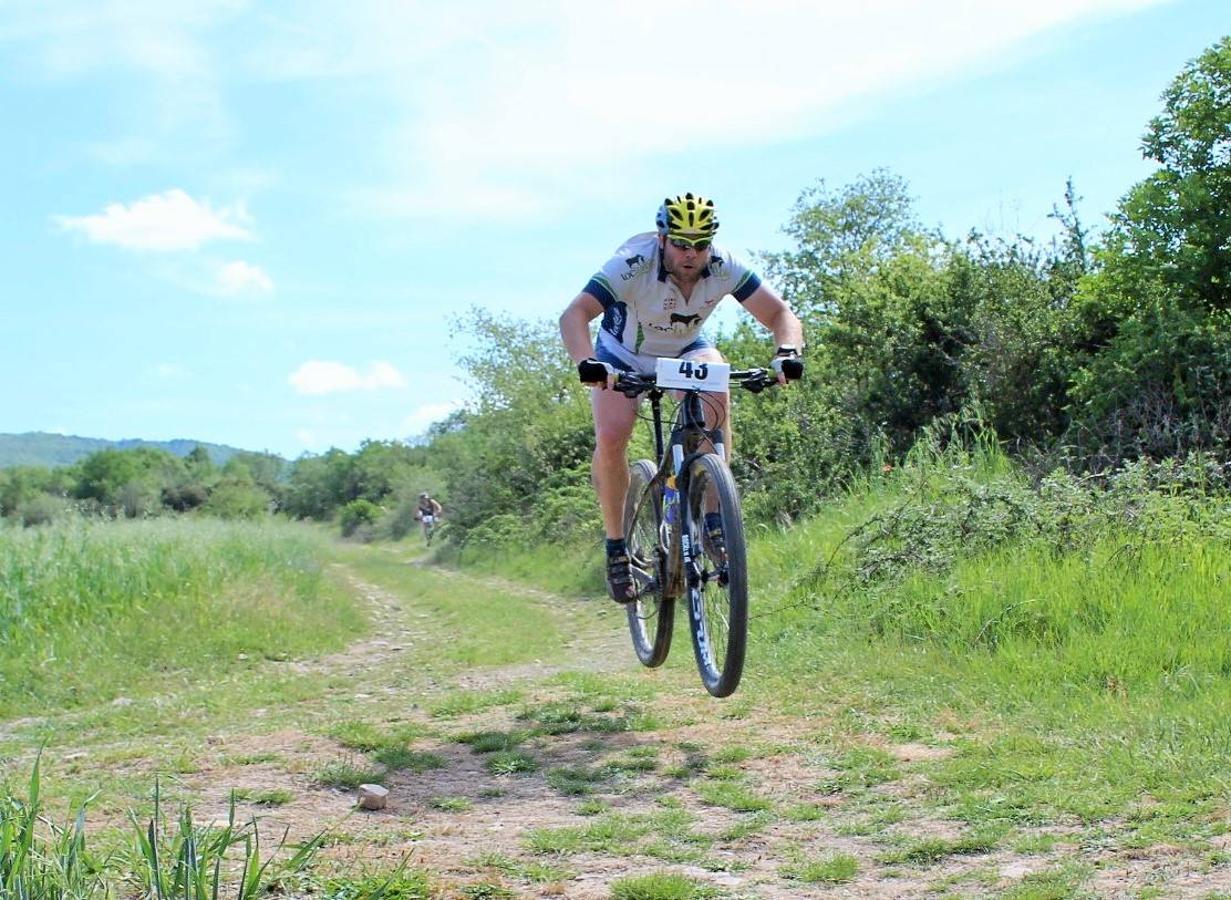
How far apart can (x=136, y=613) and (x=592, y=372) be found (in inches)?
272

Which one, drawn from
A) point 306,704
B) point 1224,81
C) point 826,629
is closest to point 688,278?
point 826,629

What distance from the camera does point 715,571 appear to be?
5.49 metres

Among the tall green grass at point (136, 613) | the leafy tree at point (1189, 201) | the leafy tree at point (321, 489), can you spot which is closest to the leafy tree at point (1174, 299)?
the leafy tree at point (1189, 201)

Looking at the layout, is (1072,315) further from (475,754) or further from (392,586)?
(392,586)

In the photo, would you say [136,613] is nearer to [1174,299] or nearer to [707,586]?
[707,586]

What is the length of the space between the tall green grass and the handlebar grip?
5026mm

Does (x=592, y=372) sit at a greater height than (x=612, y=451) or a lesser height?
greater

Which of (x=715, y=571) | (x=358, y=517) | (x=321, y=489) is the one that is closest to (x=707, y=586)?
(x=715, y=571)

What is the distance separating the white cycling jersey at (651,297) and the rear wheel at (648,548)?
29.4 inches

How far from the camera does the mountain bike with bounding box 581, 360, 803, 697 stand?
5.20m

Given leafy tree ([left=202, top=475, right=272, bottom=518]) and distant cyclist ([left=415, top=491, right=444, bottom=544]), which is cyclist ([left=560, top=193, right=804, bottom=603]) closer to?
distant cyclist ([left=415, top=491, right=444, bottom=544])

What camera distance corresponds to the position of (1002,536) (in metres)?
8.09

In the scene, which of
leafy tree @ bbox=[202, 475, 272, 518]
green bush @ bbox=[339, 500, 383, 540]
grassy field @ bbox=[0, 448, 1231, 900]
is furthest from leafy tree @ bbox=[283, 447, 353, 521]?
grassy field @ bbox=[0, 448, 1231, 900]

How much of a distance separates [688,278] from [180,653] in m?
6.08
